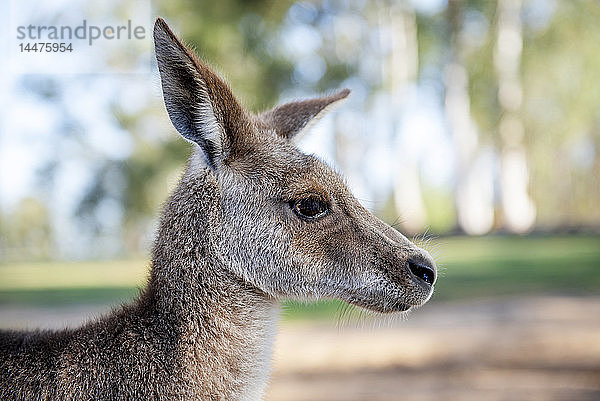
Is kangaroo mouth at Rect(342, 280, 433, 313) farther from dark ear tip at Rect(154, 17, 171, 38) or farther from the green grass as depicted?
the green grass

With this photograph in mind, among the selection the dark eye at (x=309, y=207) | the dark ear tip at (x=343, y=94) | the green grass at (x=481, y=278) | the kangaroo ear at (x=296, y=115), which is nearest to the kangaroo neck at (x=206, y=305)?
the dark eye at (x=309, y=207)

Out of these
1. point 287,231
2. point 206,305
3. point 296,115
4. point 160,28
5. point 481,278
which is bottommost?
point 481,278

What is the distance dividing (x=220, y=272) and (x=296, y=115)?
0.97 m

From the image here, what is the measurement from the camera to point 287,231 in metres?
2.60

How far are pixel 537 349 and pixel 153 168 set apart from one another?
1525 cm

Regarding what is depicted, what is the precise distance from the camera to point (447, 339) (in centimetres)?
763

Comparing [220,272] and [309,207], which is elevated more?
[309,207]

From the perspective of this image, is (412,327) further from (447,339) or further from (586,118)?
(586,118)

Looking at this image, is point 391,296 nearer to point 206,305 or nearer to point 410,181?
point 206,305

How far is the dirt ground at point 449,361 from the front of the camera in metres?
6.89

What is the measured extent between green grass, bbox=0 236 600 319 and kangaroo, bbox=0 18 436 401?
20.0ft

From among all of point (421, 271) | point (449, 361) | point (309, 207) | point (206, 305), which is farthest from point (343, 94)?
point (449, 361)

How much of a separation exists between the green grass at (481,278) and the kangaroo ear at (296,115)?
5.63 metres

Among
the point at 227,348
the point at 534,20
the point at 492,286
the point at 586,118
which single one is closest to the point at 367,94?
the point at 534,20
